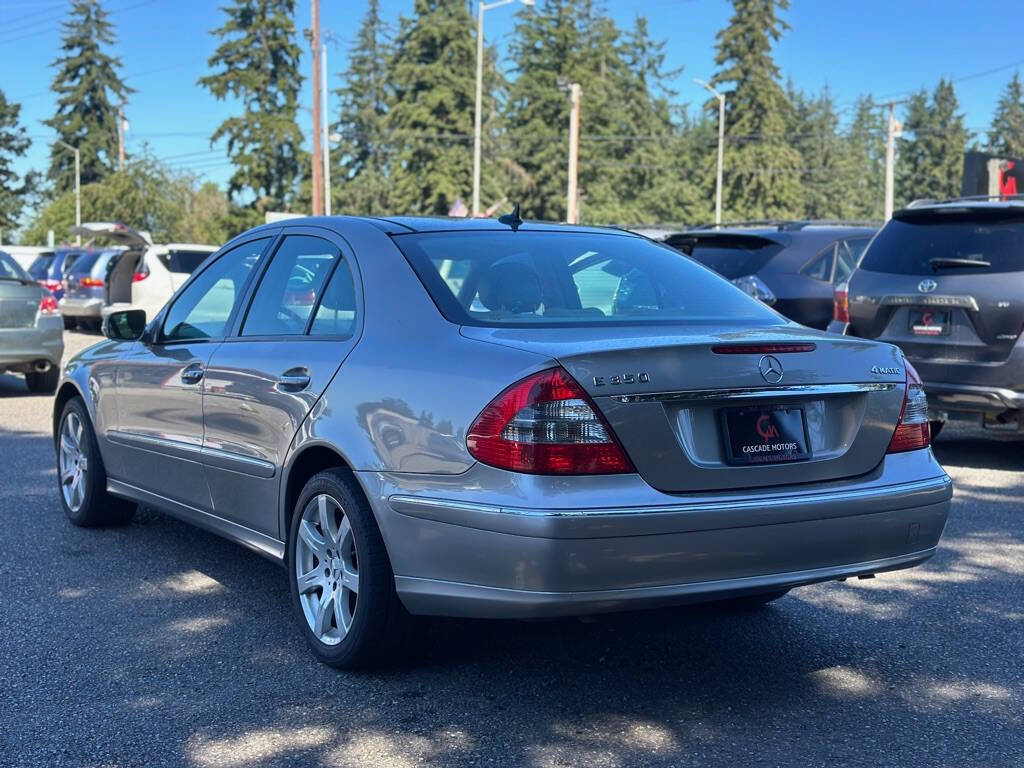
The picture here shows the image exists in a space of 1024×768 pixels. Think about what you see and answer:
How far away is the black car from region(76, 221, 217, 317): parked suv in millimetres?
11750

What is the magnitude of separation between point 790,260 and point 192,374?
6.72 m

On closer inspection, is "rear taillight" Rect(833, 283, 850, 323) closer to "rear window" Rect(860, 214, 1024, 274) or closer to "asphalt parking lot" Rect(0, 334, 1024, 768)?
"rear window" Rect(860, 214, 1024, 274)

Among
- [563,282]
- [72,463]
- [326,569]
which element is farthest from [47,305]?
[563,282]

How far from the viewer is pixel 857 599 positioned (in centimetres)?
524

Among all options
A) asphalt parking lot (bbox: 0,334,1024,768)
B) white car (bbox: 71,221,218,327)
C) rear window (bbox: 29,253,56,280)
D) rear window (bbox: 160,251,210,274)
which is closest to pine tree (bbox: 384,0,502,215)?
rear window (bbox: 29,253,56,280)

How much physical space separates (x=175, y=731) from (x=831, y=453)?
2184 millimetres

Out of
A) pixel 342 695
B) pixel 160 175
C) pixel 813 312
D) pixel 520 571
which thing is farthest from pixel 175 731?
pixel 160 175

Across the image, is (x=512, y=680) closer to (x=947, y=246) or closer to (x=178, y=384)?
(x=178, y=384)

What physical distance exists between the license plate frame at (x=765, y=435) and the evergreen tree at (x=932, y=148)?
3646 inches

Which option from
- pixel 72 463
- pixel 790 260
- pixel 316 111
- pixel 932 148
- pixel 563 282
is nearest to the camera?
pixel 563 282

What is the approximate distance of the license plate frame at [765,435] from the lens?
12.0 feet

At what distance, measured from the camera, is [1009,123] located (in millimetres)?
98125

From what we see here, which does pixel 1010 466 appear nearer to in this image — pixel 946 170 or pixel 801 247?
pixel 801 247

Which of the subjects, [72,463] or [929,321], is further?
[929,321]
